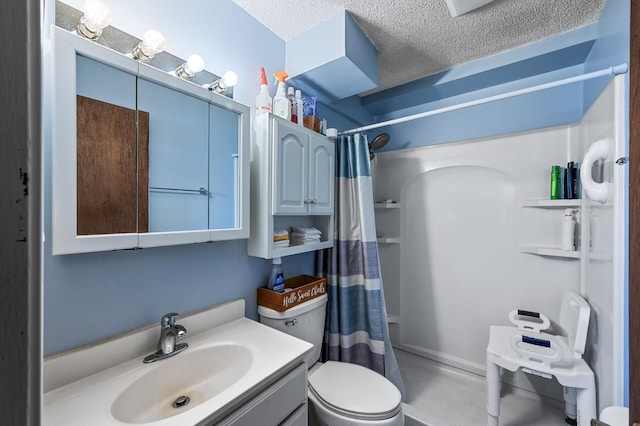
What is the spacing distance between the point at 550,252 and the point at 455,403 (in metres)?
1.17

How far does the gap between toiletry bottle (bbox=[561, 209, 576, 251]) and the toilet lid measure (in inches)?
54.7

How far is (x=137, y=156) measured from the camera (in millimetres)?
927

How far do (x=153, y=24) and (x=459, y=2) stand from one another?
1401 mm

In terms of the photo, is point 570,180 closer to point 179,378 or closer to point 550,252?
point 550,252

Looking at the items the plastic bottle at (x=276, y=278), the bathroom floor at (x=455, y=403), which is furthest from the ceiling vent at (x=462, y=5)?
the bathroom floor at (x=455, y=403)

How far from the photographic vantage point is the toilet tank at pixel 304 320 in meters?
1.36

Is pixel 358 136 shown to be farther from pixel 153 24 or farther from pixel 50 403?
pixel 50 403

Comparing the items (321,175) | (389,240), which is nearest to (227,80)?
(321,175)

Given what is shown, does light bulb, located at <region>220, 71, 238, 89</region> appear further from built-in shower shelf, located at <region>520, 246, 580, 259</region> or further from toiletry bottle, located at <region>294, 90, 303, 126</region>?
built-in shower shelf, located at <region>520, 246, 580, 259</region>

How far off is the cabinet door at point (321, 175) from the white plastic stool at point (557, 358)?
127 cm

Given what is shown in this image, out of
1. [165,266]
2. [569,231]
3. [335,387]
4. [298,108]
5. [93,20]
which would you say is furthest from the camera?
[569,231]

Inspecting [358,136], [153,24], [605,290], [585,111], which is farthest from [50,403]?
[585,111]

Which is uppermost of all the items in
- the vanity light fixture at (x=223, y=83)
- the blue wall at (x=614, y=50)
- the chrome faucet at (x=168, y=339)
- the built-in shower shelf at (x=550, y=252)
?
the blue wall at (x=614, y=50)

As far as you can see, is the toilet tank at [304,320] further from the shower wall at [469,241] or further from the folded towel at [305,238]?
the shower wall at [469,241]
